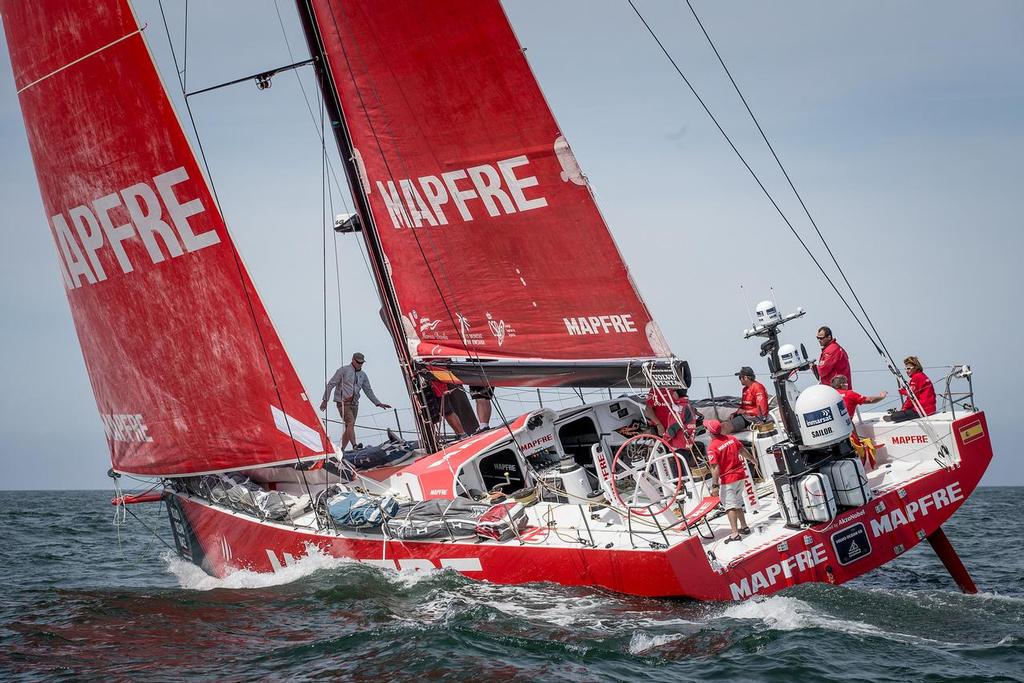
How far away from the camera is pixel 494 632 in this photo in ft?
23.3

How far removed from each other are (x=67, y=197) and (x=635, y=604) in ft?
25.7

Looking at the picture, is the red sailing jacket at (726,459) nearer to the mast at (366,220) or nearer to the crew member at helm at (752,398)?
the crew member at helm at (752,398)

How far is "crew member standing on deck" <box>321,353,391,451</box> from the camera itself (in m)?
12.5

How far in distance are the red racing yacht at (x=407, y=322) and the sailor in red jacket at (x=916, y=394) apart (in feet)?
0.92

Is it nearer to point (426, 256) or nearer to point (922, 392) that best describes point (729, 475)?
point (922, 392)

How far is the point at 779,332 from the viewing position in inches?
308

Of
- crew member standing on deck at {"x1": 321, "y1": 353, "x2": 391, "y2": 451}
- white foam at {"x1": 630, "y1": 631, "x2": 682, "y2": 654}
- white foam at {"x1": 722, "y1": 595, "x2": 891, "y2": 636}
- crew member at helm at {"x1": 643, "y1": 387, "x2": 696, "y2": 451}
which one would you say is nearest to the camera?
white foam at {"x1": 630, "y1": 631, "x2": 682, "y2": 654}

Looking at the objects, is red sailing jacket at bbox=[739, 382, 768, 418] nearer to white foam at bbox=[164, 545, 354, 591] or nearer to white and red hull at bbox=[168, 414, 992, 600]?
white and red hull at bbox=[168, 414, 992, 600]

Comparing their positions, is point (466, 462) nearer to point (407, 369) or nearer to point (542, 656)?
point (407, 369)

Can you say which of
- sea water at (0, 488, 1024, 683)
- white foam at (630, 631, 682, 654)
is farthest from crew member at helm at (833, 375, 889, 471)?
white foam at (630, 631, 682, 654)

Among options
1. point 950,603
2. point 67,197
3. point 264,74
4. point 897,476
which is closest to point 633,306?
point 897,476

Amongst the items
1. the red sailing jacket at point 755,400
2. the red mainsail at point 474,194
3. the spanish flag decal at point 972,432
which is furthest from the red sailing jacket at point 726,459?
the spanish flag decal at point 972,432

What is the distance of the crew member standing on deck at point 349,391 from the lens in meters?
12.5

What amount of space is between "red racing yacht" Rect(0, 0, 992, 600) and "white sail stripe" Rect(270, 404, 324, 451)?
21 mm
